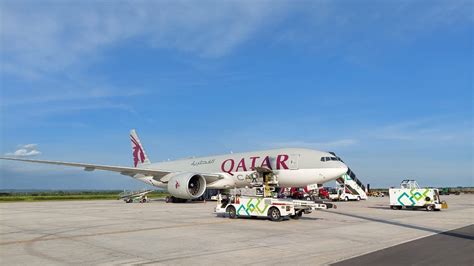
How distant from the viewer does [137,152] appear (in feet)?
175

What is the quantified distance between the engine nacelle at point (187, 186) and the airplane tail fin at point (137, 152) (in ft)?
60.5

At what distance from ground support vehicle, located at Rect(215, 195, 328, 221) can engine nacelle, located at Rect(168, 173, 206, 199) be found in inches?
526

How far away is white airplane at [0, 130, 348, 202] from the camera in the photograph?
3150 centimetres

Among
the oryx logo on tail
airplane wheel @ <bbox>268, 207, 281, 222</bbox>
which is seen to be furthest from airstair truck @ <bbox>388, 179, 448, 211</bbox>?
the oryx logo on tail

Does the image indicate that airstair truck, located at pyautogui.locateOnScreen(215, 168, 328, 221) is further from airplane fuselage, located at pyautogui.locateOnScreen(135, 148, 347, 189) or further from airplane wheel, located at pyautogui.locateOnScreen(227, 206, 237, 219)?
airplane fuselage, located at pyautogui.locateOnScreen(135, 148, 347, 189)

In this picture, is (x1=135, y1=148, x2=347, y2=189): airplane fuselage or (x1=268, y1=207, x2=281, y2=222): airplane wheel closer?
(x1=268, y1=207, x2=281, y2=222): airplane wheel

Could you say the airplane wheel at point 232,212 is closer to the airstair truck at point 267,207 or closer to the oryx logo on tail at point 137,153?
the airstair truck at point 267,207

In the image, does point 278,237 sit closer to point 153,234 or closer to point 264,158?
point 153,234

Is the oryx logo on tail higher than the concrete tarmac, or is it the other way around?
the oryx logo on tail

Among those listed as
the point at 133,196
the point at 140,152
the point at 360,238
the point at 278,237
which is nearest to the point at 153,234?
the point at 278,237

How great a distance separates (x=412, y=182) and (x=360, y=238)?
63.9 ft

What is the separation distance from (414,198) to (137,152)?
35.8 metres

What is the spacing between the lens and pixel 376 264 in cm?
894

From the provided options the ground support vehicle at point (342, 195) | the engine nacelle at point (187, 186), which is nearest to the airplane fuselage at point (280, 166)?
the engine nacelle at point (187, 186)
